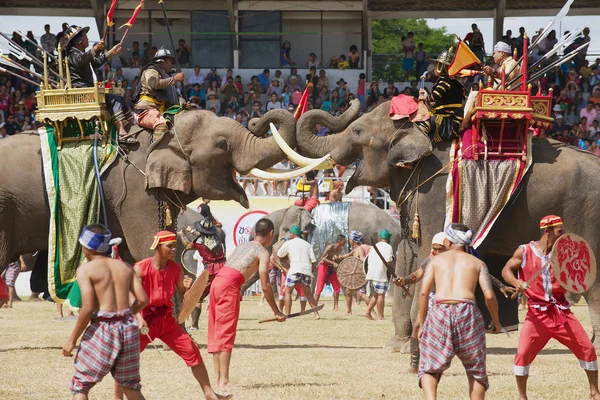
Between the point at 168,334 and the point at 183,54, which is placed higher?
the point at 183,54

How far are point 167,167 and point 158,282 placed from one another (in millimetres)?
4298

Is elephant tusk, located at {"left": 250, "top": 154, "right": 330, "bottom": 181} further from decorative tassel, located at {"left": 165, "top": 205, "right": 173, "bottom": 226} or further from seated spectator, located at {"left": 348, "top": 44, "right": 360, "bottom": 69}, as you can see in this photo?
seated spectator, located at {"left": 348, "top": 44, "right": 360, "bottom": 69}

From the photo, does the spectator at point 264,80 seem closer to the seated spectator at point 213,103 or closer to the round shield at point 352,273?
the seated spectator at point 213,103

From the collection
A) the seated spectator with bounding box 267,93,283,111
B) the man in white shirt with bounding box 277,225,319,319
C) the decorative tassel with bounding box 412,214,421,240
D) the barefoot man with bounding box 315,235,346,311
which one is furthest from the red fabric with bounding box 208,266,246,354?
the seated spectator with bounding box 267,93,283,111

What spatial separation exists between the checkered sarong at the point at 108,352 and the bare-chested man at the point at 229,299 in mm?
2204

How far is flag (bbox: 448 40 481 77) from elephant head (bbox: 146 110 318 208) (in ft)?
6.89

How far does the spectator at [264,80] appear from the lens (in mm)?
31953

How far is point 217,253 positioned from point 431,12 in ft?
59.6

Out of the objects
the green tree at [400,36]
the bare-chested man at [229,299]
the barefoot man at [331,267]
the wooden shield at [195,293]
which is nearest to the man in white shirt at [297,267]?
the barefoot man at [331,267]

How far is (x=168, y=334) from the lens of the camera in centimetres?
923

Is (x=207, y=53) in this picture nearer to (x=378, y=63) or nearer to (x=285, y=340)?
(x=378, y=63)

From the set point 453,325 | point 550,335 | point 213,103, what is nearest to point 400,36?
point 213,103

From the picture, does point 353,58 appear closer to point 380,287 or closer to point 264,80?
point 264,80

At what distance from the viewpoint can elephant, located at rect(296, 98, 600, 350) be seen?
42.1 feet
